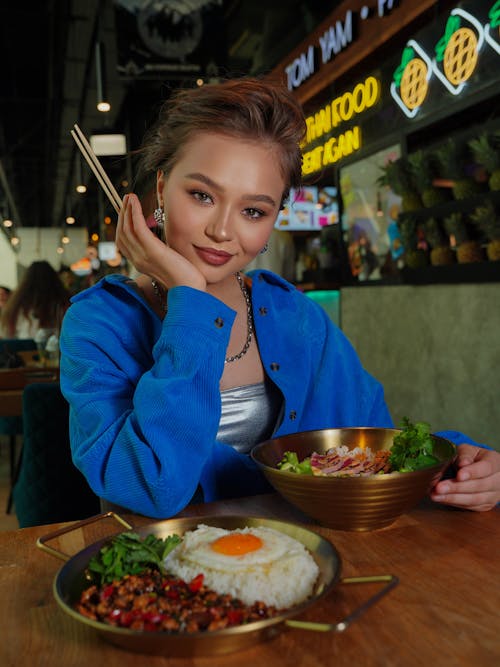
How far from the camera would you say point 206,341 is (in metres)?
1.13

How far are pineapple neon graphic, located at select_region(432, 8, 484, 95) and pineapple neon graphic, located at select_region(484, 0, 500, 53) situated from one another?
58 mm

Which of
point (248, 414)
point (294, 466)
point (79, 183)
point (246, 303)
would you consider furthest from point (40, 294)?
point (294, 466)

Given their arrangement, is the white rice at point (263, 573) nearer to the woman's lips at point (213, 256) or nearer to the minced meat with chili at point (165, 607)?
the minced meat with chili at point (165, 607)

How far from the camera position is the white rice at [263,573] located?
2.31 feet

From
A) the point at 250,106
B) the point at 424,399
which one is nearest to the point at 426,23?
the point at 424,399

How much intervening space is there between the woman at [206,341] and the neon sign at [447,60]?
256 centimetres

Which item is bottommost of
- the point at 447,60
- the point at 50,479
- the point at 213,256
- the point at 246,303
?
the point at 50,479

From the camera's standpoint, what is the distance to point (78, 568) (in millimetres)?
769

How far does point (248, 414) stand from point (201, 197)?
1.67ft

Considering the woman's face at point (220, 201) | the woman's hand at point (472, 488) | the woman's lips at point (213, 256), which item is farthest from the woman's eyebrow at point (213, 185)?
the woman's hand at point (472, 488)

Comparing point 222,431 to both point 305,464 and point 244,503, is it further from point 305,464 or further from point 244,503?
point 305,464

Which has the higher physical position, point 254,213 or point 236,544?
point 254,213

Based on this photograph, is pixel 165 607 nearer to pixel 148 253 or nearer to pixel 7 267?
pixel 148 253

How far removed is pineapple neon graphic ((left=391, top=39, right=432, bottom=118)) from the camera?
4094 millimetres
